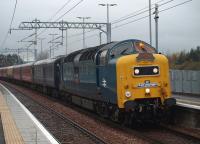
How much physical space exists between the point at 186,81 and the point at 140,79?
98.7 ft

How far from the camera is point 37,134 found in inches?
584

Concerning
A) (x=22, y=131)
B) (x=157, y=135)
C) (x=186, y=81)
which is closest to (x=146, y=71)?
(x=157, y=135)

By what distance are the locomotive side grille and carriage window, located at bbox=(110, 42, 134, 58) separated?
4.14ft

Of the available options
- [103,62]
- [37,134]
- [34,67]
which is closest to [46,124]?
[103,62]

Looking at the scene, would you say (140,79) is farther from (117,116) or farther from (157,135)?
(157,135)

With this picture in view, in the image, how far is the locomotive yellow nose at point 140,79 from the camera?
54.0ft

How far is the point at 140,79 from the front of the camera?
54.4ft

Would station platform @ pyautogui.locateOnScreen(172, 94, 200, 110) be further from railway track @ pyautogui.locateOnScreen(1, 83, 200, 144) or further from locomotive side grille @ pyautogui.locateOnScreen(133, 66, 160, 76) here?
locomotive side grille @ pyautogui.locateOnScreen(133, 66, 160, 76)

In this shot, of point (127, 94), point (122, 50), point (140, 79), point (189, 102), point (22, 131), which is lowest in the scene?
point (189, 102)

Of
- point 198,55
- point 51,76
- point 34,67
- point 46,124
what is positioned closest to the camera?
point 46,124

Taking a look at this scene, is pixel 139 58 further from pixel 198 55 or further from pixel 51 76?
pixel 198 55

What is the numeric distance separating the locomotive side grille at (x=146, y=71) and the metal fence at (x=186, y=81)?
27.4 meters

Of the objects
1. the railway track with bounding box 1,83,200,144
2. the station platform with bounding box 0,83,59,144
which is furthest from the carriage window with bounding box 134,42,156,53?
Result: the station platform with bounding box 0,83,59,144

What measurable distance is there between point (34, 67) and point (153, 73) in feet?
115
